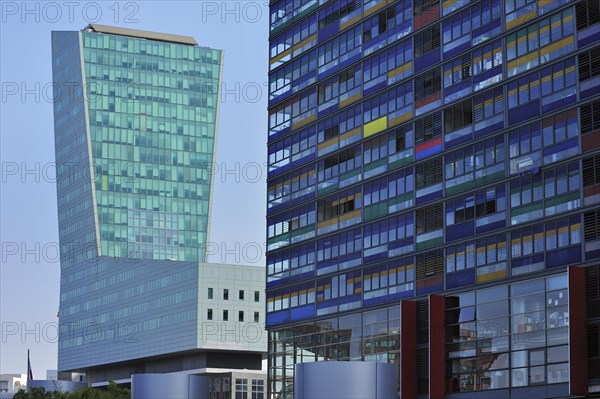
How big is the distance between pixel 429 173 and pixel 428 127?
3342mm

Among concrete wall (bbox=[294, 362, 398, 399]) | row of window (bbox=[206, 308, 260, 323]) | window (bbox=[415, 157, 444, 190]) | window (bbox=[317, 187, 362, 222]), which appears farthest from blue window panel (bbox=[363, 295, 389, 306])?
row of window (bbox=[206, 308, 260, 323])

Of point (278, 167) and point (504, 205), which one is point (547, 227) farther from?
point (278, 167)

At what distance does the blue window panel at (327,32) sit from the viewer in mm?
101000

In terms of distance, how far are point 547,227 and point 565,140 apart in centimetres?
545

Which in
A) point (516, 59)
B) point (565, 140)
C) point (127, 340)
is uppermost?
point (516, 59)

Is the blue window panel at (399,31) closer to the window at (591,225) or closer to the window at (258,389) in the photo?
the window at (591,225)

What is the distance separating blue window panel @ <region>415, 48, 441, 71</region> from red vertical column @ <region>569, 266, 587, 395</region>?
21.8 meters

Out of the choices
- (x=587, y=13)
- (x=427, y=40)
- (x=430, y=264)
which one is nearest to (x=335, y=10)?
(x=427, y=40)

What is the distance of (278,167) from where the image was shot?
107500 mm

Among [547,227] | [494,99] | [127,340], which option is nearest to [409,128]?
[494,99]

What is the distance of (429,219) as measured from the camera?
8731cm

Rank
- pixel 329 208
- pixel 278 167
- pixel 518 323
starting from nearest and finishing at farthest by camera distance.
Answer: pixel 518 323 → pixel 329 208 → pixel 278 167

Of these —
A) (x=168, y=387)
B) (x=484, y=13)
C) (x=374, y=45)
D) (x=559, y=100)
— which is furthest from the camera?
(x=374, y=45)

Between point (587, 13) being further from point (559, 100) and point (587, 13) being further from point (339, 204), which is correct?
point (339, 204)
